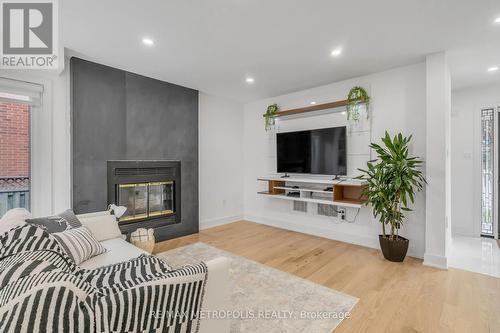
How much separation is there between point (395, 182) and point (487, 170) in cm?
253

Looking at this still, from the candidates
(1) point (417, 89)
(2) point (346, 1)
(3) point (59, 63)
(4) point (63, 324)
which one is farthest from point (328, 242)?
(3) point (59, 63)

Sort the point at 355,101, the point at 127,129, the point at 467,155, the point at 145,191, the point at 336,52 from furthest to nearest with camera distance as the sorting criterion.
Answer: the point at 467,155 → the point at 145,191 → the point at 355,101 → the point at 127,129 → the point at 336,52

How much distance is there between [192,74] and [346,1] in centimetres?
230

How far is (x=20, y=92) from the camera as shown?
2.72 m

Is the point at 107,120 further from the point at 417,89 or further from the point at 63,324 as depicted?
the point at 417,89

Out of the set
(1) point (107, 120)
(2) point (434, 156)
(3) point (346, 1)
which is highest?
Answer: (3) point (346, 1)

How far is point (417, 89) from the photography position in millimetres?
3145

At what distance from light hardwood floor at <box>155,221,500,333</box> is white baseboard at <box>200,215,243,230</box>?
58 centimetres

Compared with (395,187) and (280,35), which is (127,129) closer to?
(280,35)

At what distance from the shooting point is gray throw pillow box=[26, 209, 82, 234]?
1.89m

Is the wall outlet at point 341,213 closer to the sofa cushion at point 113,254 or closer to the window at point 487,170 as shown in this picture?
the window at point 487,170

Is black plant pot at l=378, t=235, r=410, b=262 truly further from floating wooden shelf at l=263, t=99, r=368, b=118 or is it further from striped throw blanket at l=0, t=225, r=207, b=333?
striped throw blanket at l=0, t=225, r=207, b=333

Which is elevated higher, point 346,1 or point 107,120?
point 346,1

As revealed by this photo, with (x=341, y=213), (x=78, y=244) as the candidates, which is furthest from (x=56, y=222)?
(x=341, y=213)
